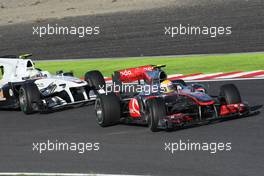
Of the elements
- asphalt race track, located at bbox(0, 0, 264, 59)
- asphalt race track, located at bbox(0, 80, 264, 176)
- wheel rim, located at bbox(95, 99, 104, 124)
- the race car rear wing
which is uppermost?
asphalt race track, located at bbox(0, 0, 264, 59)

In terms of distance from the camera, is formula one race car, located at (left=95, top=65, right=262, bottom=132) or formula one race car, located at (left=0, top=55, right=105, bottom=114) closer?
formula one race car, located at (left=95, top=65, right=262, bottom=132)

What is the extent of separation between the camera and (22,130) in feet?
51.2

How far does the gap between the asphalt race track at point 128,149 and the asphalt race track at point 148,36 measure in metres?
12.7

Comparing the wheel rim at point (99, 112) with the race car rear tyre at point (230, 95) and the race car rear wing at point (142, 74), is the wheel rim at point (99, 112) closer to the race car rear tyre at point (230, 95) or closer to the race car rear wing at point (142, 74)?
the race car rear wing at point (142, 74)

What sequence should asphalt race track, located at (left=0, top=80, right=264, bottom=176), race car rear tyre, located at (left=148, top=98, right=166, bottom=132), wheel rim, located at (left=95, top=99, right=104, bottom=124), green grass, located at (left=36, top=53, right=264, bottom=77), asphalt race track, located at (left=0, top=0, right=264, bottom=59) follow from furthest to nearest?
asphalt race track, located at (left=0, top=0, right=264, bottom=59), green grass, located at (left=36, top=53, right=264, bottom=77), wheel rim, located at (left=95, top=99, right=104, bottom=124), race car rear tyre, located at (left=148, top=98, right=166, bottom=132), asphalt race track, located at (left=0, top=80, right=264, bottom=176)

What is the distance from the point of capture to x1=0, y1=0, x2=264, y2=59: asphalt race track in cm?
2931

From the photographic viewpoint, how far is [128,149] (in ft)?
42.0

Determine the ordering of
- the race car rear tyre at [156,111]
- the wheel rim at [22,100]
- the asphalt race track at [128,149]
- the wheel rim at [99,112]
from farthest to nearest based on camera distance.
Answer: the wheel rim at [22,100] < the wheel rim at [99,112] < the race car rear tyre at [156,111] < the asphalt race track at [128,149]

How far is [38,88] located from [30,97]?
2.61 feet

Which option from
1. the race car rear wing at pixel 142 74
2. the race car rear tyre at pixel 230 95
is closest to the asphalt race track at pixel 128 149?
the race car rear tyre at pixel 230 95

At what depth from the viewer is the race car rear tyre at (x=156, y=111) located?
13.8 meters

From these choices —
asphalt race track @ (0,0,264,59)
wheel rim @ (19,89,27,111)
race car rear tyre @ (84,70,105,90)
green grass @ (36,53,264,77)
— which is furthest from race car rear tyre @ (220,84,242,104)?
asphalt race track @ (0,0,264,59)

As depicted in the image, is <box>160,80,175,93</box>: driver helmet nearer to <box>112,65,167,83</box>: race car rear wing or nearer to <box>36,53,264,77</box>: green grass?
<box>112,65,167,83</box>: race car rear wing

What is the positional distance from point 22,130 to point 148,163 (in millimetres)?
4732
